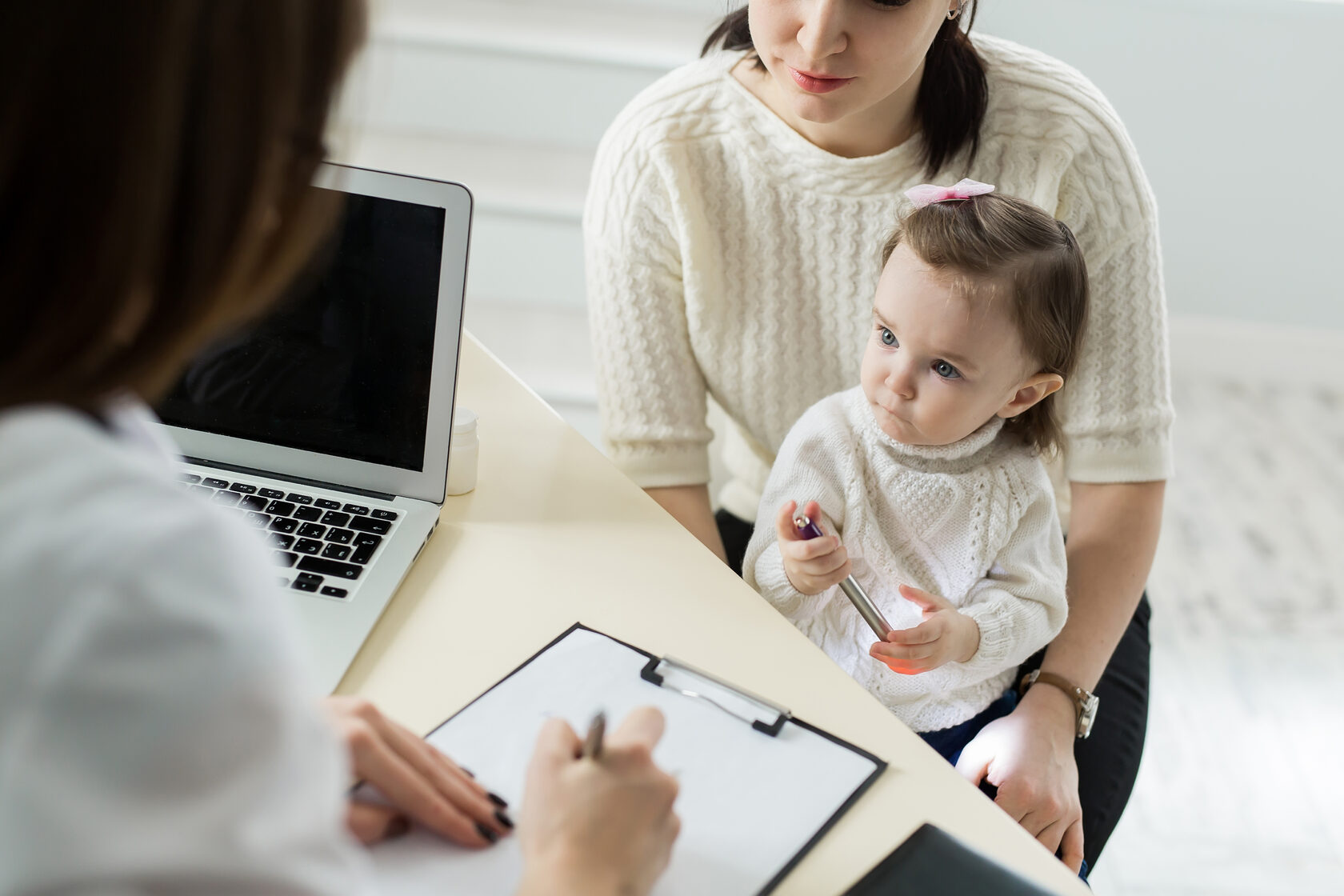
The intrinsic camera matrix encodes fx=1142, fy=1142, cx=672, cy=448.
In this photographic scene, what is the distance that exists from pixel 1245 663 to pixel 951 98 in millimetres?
1323

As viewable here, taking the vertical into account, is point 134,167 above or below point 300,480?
above

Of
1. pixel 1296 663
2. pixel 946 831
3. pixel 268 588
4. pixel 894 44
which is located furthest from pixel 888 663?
pixel 1296 663

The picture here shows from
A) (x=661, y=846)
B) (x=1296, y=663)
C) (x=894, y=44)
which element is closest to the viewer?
(x=661, y=846)

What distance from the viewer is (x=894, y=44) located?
101cm

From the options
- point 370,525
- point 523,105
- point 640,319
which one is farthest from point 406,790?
point 523,105

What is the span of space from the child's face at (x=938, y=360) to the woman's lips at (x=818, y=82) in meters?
0.17

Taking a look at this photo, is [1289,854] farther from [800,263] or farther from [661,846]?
[661,846]

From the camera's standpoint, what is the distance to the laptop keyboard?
32.9 inches

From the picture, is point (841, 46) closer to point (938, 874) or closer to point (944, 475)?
point (944, 475)

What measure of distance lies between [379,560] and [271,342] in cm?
20

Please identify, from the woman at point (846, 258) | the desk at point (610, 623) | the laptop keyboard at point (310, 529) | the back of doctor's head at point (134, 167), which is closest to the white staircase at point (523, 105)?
the woman at point (846, 258)

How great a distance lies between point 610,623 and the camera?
2.70 ft

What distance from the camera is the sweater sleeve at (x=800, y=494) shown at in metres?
0.99

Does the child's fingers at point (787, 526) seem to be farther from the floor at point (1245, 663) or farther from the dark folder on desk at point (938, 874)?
the floor at point (1245, 663)
